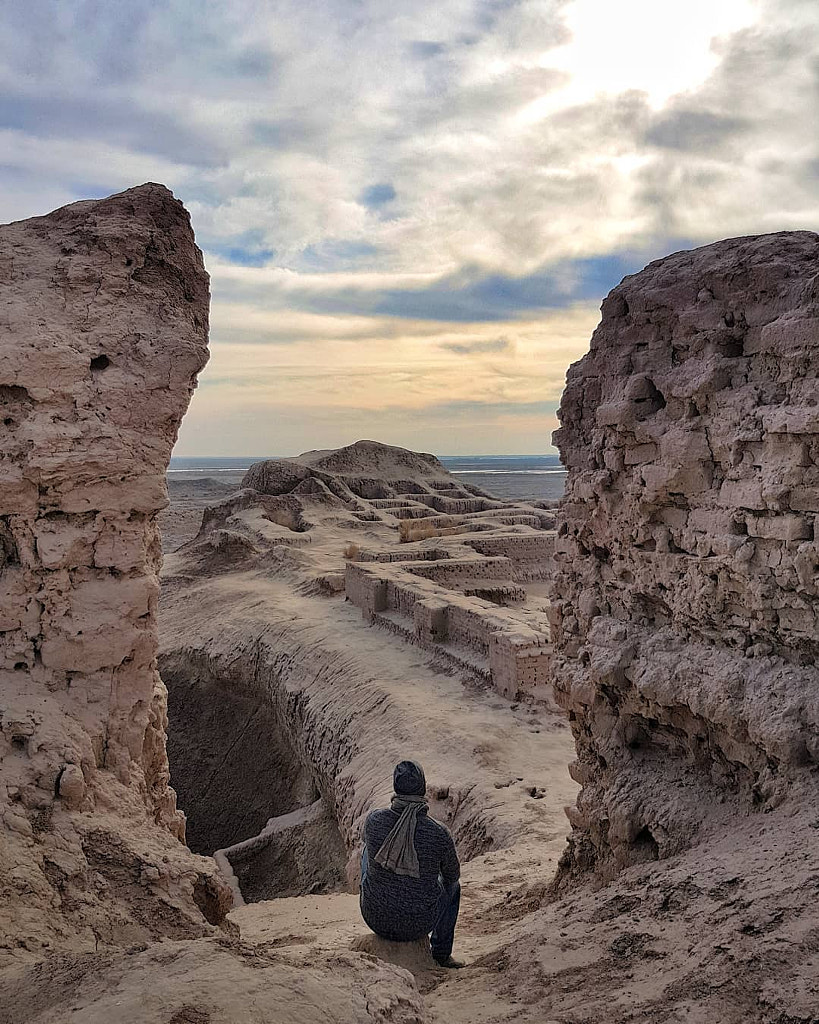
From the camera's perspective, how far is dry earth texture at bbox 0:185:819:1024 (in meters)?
2.35

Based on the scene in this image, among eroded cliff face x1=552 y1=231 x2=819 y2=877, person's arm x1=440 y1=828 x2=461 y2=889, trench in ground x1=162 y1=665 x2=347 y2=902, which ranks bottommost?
trench in ground x1=162 y1=665 x2=347 y2=902

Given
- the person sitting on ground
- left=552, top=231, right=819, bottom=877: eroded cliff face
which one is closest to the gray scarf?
the person sitting on ground

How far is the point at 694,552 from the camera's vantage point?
3543mm

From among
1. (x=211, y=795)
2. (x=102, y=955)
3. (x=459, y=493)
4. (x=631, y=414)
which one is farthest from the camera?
(x=459, y=493)

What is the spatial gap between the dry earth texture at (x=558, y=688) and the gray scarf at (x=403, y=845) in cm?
40

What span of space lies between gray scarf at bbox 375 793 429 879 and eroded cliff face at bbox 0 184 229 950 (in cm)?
82

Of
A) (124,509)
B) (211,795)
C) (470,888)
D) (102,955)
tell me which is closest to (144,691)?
(124,509)

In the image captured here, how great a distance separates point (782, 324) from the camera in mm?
3199

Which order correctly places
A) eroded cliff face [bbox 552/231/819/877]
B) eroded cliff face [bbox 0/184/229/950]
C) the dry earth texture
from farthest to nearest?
eroded cliff face [bbox 0/184/229/950] → eroded cliff face [bbox 552/231/819/877] → the dry earth texture

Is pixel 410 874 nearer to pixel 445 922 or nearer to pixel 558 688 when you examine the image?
pixel 445 922

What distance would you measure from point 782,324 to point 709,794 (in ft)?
6.79

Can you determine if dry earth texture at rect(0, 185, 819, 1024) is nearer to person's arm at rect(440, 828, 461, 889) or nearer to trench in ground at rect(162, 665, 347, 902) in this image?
person's arm at rect(440, 828, 461, 889)

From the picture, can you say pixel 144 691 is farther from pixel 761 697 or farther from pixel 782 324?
pixel 782 324

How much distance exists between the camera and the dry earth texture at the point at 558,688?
7.72 ft
